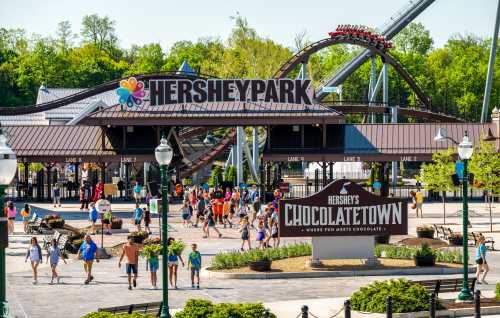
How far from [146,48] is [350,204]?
122010mm

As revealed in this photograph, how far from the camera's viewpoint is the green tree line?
115500 millimetres

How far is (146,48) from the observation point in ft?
510

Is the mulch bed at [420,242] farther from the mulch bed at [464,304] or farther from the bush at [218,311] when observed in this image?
the bush at [218,311]

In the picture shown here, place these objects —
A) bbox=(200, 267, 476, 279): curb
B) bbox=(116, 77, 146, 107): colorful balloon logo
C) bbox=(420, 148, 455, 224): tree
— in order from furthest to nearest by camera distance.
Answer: bbox=(116, 77, 146, 107): colorful balloon logo
bbox=(420, 148, 455, 224): tree
bbox=(200, 267, 476, 279): curb

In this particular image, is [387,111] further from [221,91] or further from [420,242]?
[420,242]

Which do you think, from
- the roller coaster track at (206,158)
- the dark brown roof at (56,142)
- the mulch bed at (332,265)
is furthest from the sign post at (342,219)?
the roller coaster track at (206,158)

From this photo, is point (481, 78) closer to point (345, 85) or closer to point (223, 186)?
point (345, 85)

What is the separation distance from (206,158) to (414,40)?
239 feet

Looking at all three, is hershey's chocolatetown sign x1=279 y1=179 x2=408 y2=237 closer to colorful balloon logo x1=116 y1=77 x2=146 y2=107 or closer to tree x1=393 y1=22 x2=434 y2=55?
colorful balloon logo x1=116 y1=77 x2=146 y2=107

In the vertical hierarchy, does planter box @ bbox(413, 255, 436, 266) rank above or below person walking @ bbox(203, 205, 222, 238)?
below

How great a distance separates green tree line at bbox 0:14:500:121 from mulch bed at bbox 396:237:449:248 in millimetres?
66770

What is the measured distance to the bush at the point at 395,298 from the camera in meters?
26.7

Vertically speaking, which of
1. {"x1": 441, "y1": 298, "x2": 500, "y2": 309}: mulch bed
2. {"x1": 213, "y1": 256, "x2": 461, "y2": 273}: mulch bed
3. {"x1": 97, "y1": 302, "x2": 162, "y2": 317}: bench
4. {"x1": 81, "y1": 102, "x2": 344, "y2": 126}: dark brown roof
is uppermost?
{"x1": 81, "y1": 102, "x2": 344, "y2": 126}: dark brown roof

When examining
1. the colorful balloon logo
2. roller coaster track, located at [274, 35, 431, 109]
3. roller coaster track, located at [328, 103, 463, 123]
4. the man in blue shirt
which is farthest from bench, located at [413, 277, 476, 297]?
roller coaster track, located at [328, 103, 463, 123]
